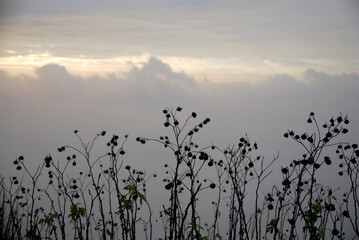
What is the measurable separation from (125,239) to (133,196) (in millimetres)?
808

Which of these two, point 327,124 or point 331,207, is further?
point 327,124

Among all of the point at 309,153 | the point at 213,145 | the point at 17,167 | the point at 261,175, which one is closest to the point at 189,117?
the point at 213,145

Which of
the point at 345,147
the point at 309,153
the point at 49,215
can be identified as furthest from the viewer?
the point at 49,215

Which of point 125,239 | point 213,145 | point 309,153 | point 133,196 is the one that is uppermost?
point 213,145

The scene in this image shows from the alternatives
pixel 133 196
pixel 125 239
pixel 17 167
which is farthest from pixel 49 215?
pixel 133 196

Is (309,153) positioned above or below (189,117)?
below

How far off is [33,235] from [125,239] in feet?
4.81

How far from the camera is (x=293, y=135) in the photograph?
4.58 meters

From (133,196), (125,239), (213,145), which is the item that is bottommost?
(125,239)

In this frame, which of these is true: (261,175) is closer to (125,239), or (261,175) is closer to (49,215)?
(125,239)

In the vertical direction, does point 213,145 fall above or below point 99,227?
above

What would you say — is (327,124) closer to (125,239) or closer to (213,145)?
(213,145)

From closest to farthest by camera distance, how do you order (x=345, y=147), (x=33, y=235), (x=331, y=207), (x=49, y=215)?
(x=331, y=207) → (x=345, y=147) → (x=33, y=235) → (x=49, y=215)

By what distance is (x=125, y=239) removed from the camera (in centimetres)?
498
